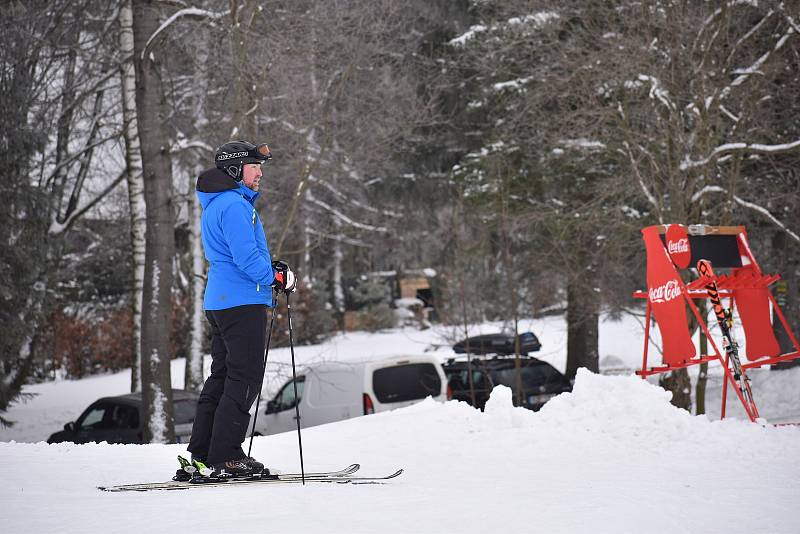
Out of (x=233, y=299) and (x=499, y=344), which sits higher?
(x=233, y=299)

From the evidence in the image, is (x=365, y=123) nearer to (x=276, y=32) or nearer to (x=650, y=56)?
(x=276, y=32)

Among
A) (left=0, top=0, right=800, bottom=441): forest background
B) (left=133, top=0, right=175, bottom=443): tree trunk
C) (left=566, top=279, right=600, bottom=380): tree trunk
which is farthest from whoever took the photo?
(left=566, top=279, right=600, bottom=380): tree trunk

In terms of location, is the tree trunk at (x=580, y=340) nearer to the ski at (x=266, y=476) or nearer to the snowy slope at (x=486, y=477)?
the snowy slope at (x=486, y=477)

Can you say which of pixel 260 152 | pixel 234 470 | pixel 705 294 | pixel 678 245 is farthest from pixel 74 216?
pixel 234 470

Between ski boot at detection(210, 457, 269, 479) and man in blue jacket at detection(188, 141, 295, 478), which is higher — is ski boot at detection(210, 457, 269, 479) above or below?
below

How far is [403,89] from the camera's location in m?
18.7

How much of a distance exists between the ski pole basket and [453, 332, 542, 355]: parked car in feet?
27.2

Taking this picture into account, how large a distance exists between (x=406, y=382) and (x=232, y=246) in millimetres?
8329

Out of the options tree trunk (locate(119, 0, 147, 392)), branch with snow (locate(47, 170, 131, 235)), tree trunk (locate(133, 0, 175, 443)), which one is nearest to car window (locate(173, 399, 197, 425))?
tree trunk (locate(119, 0, 147, 392))

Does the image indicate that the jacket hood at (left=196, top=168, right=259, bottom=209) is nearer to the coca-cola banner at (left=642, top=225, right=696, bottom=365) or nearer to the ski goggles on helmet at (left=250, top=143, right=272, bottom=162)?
the ski goggles on helmet at (left=250, top=143, right=272, bottom=162)

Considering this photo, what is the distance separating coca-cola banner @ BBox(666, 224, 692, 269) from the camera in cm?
917

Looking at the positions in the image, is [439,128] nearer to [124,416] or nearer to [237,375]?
[124,416]

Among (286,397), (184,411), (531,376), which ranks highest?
(531,376)

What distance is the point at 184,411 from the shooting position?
13945 millimetres
